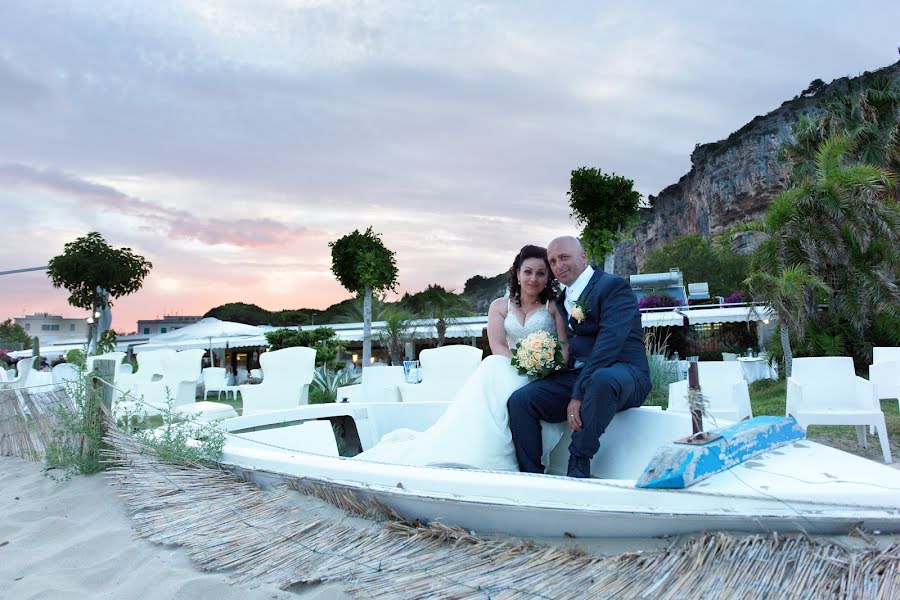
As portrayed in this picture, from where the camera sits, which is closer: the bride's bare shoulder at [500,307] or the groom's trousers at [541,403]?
the groom's trousers at [541,403]

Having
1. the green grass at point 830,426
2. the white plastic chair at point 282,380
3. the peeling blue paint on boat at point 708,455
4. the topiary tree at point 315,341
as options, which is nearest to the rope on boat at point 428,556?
the peeling blue paint on boat at point 708,455

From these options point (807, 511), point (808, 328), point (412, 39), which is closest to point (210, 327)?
point (412, 39)

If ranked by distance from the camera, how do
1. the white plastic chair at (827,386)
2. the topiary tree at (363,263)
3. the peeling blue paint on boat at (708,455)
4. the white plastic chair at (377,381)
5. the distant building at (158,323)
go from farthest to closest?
1. the distant building at (158,323)
2. the topiary tree at (363,263)
3. the white plastic chair at (377,381)
4. the white plastic chair at (827,386)
5. the peeling blue paint on boat at (708,455)

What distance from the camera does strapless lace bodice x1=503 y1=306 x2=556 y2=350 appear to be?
344 centimetres

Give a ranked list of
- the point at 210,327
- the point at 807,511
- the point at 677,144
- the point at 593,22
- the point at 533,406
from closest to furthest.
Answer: the point at 807,511
the point at 533,406
the point at 593,22
the point at 210,327
the point at 677,144

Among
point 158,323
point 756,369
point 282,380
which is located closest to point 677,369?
point 756,369

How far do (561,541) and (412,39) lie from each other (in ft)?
36.2

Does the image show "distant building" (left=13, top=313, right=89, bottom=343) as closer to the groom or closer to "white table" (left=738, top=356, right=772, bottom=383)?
"white table" (left=738, top=356, right=772, bottom=383)

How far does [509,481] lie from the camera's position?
2012 millimetres

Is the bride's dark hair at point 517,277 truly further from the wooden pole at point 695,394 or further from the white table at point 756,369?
the white table at point 756,369

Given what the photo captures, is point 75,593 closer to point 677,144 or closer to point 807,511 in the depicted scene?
point 807,511

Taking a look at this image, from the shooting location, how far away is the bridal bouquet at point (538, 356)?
3100mm

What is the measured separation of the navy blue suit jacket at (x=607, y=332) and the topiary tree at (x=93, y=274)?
66.1 ft

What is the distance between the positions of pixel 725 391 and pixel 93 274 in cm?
2033
